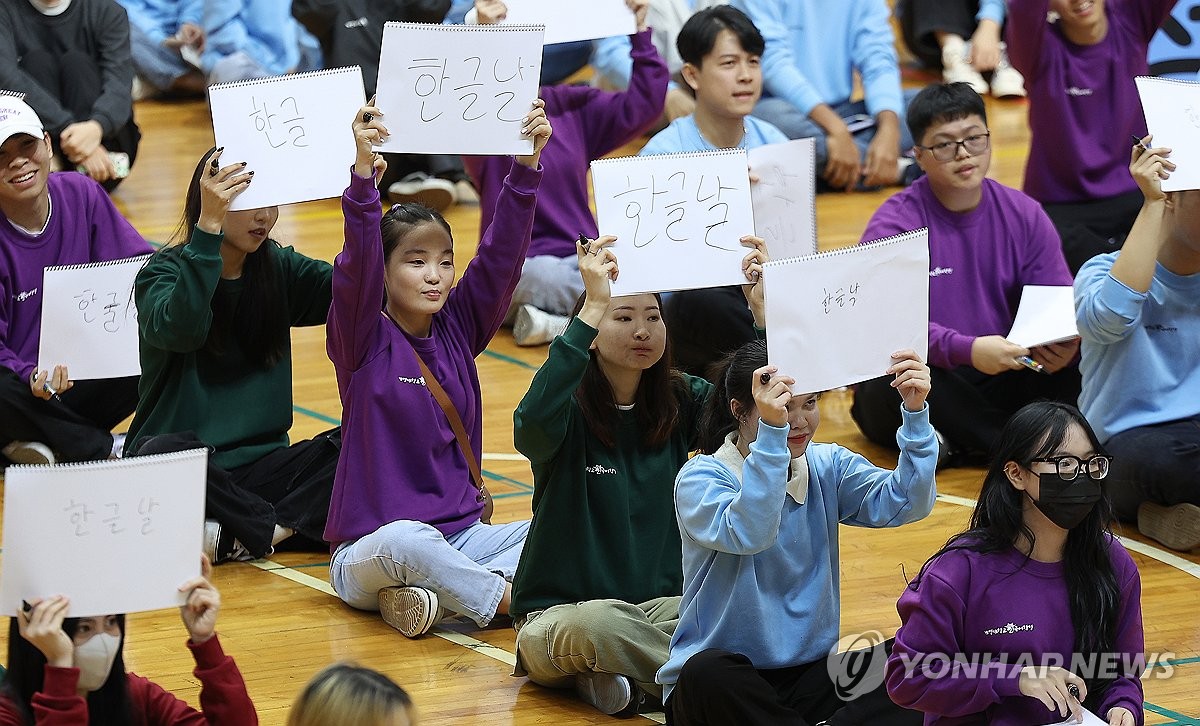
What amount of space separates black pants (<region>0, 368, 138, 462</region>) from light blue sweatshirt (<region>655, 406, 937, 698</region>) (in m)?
2.12

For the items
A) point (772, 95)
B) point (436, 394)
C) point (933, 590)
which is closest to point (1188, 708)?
point (933, 590)

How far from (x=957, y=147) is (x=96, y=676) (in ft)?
10.2

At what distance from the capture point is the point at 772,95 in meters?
7.61

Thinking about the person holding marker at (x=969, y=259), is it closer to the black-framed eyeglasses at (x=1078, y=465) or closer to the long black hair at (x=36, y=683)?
the black-framed eyeglasses at (x=1078, y=465)

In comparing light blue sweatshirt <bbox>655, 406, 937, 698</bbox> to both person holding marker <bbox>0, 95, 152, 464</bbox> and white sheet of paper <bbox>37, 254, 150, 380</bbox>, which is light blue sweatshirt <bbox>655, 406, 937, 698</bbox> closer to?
white sheet of paper <bbox>37, 254, 150, 380</bbox>

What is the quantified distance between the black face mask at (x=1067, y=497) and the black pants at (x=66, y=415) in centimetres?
273

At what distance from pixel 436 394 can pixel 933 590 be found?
148 cm

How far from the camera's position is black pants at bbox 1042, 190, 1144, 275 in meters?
5.89

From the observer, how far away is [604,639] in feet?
11.6

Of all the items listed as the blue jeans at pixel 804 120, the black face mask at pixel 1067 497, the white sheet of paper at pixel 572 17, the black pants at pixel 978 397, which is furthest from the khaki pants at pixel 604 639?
the blue jeans at pixel 804 120

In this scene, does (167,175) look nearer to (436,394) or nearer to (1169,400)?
(436,394)

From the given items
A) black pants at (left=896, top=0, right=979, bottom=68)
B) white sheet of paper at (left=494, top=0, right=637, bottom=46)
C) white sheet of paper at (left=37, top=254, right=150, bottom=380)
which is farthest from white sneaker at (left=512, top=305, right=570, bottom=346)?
black pants at (left=896, top=0, right=979, bottom=68)

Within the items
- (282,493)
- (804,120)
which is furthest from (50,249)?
(804,120)

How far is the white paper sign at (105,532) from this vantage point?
261cm
